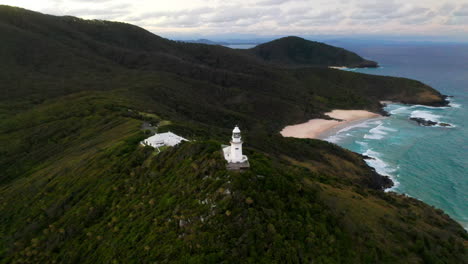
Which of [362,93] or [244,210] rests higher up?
[244,210]

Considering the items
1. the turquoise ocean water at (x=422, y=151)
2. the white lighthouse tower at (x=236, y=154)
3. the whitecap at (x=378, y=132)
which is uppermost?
the white lighthouse tower at (x=236, y=154)

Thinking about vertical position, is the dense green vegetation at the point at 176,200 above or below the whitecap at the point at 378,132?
above

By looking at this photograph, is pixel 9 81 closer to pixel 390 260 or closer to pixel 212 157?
pixel 212 157

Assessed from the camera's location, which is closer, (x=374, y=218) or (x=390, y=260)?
Answer: (x=390, y=260)

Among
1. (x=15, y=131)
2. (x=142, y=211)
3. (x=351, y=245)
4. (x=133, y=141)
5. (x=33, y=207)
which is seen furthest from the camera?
(x=15, y=131)

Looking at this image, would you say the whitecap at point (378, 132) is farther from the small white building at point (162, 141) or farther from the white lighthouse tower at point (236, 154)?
the white lighthouse tower at point (236, 154)

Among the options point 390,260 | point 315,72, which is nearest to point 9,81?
point 390,260

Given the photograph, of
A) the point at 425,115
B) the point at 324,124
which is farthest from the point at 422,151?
the point at 425,115

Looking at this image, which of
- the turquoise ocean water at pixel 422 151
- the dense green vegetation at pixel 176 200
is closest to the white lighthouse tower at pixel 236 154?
the dense green vegetation at pixel 176 200
